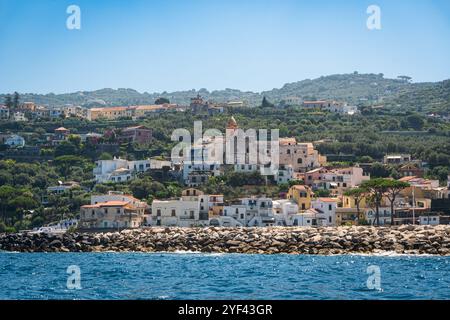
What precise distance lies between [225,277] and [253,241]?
14875 mm

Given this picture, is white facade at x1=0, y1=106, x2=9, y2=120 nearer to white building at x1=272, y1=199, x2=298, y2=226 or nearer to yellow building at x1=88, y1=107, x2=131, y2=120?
yellow building at x1=88, y1=107, x2=131, y2=120

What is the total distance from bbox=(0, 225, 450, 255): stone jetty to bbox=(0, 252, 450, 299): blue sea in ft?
7.92

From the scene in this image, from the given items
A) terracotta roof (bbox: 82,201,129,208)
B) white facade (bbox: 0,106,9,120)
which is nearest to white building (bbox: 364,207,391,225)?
terracotta roof (bbox: 82,201,129,208)

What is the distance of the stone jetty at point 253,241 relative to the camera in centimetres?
4166

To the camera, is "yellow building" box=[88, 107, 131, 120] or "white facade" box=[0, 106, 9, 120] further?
"yellow building" box=[88, 107, 131, 120]

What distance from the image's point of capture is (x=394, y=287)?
84.9 ft

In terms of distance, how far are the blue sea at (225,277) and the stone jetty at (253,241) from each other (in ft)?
7.92

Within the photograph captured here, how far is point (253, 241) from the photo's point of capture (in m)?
44.2

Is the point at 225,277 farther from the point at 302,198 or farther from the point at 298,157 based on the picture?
the point at 298,157

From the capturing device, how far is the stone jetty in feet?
137

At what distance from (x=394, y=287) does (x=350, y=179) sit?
39.4 metres
